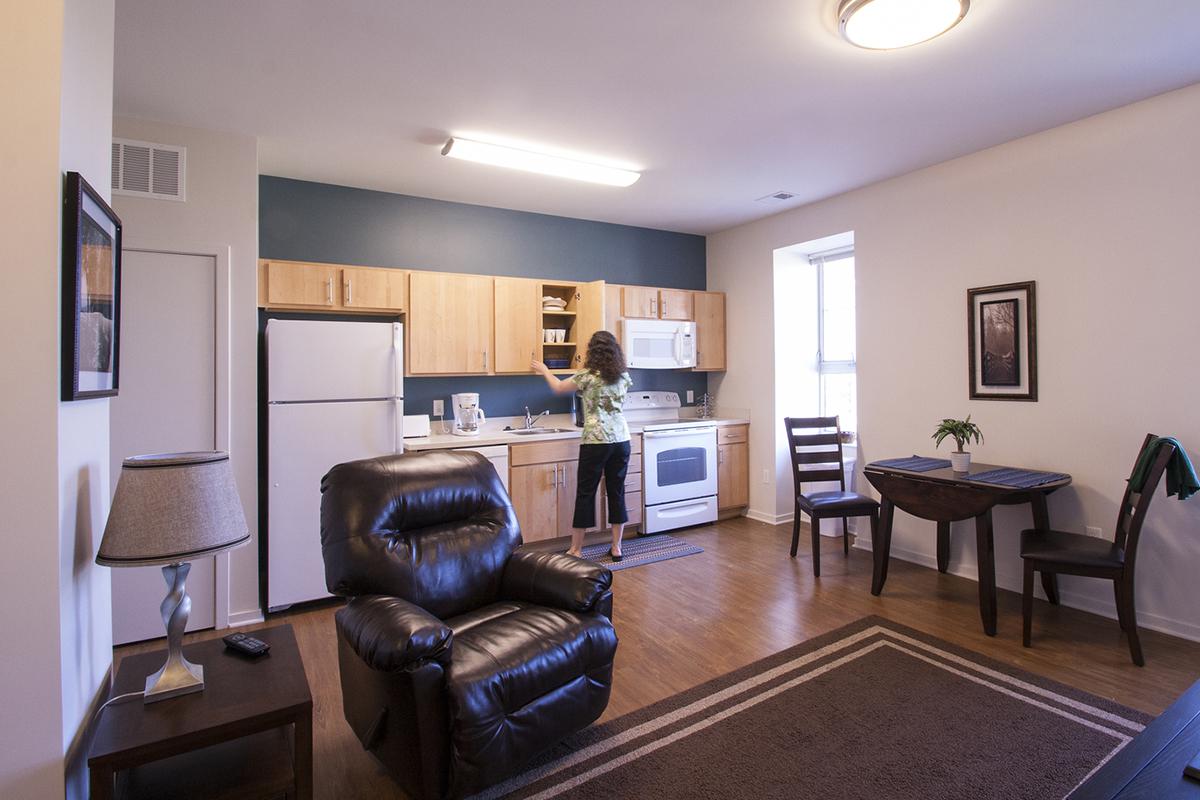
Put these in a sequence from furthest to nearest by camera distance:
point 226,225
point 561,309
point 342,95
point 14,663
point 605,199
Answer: point 561,309
point 605,199
point 226,225
point 342,95
point 14,663

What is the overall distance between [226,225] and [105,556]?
90.4 inches

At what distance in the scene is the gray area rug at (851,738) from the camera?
1.92 meters

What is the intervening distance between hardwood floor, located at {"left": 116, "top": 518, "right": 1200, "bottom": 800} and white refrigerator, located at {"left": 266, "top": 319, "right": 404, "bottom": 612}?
348 mm

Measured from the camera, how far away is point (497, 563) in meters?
2.42

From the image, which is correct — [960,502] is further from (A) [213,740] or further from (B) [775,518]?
(A) [213,740]

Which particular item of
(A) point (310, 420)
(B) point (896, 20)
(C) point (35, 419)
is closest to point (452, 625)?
(C) point (35, 419)

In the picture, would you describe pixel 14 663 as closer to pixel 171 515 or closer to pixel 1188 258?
pixel 171 515

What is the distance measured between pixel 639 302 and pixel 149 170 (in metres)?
3.31

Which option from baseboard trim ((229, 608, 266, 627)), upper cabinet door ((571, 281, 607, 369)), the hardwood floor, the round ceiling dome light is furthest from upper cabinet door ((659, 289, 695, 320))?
baseboard trim ((229, 608, 266, 627))

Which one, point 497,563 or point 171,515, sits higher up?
point 171,515

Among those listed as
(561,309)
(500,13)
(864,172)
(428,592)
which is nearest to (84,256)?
(428,592)

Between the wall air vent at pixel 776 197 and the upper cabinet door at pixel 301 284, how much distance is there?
10.2ft

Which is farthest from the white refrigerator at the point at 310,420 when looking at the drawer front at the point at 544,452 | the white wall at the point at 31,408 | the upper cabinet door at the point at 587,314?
the white wall at the point at 31,408

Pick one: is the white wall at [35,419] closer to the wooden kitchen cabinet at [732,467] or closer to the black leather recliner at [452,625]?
the black leather recliner at [452,625]
